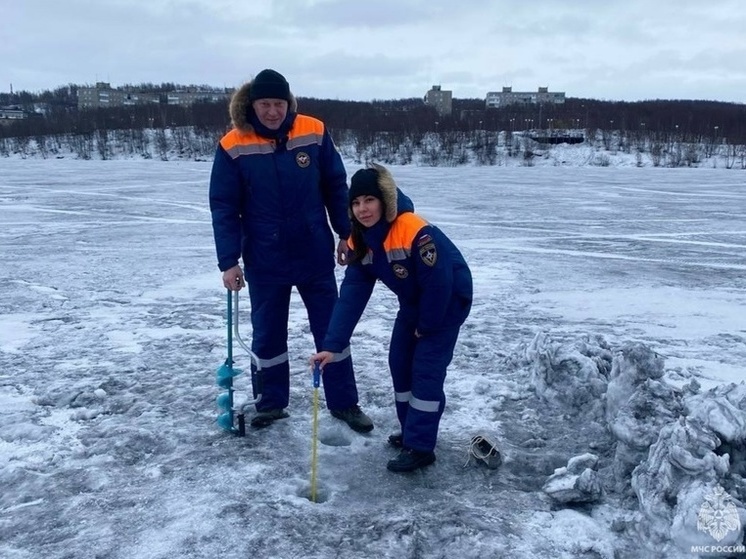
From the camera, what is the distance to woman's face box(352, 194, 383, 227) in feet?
9.52

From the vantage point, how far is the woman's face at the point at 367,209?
9.52ft

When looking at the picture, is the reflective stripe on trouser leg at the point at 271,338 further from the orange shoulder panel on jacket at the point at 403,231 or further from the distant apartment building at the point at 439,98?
the distant apartment building at the point at 439,98

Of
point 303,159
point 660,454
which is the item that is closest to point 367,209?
point 303,159

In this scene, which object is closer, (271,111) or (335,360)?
(271,111)

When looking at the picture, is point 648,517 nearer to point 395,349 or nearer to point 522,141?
point 395,349

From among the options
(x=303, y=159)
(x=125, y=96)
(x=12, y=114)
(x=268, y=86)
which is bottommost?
(x=303, y=159)

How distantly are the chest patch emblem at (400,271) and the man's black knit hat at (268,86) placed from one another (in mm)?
1037

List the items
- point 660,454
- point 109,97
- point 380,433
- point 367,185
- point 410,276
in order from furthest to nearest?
point 109,97, point 380,433, point 410,276, point 367,185, point 660,454

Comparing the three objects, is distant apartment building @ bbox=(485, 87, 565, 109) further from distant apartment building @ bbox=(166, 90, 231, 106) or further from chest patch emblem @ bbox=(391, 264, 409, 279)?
chest patch emblem @ bbox=(391, 264, 409, 279)

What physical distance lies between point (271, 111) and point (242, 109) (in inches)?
6.4

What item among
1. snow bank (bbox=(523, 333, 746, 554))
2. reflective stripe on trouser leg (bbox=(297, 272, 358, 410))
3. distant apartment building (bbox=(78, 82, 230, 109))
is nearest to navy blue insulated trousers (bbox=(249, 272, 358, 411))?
reflective stripe on trouser leg (bbox=(297, 272, 358, 410))

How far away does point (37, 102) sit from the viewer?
12850 cm

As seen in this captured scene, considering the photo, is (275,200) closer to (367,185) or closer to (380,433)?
(367,185)

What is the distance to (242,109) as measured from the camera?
3258 mm
